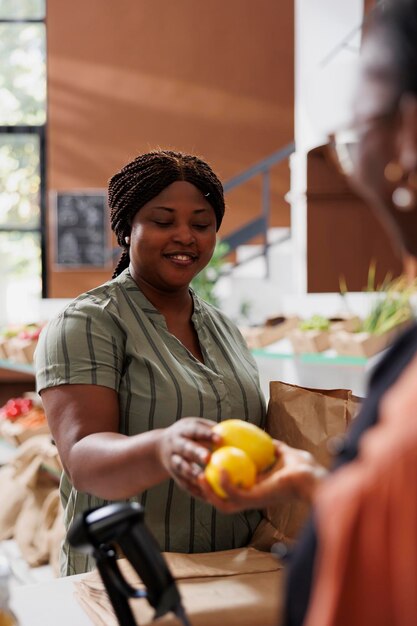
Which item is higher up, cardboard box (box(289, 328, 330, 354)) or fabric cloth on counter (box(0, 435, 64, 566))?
cardboard box (box(289, 328, 330, 354))

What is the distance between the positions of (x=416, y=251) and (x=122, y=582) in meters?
0.55

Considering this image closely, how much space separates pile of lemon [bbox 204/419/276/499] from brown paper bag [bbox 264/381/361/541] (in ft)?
1.44

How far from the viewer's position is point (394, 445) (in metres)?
0.53

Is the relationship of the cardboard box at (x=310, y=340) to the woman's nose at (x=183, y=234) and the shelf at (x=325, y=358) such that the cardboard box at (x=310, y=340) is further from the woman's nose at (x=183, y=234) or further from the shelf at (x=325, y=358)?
the woman's nose at (x=183, y=234)

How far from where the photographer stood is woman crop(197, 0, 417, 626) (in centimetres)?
53

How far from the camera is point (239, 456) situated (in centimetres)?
98

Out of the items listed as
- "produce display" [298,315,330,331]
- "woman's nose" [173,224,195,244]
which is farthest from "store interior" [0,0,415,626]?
"woman's nose" [173,224,195,244]

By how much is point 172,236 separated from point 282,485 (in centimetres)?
92

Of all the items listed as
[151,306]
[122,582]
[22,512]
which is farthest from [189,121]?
[122,582]

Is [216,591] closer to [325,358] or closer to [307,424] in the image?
[307,424]

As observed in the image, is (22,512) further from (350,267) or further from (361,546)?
(361,546)

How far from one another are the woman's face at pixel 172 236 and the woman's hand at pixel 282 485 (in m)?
0.82

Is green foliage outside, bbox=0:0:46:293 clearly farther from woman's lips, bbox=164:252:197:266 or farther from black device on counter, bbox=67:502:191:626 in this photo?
black device on counter, bbox=67:502:191:626

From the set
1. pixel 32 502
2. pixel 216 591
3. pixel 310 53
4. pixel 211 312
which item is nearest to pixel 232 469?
pixel 216 591
